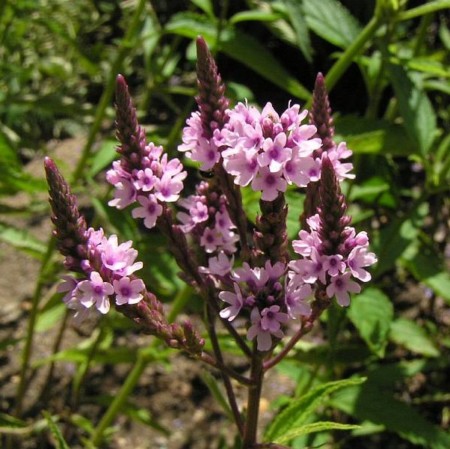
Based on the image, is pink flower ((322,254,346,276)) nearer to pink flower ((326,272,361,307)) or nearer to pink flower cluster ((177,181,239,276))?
pink flower ((326,272,361,307))

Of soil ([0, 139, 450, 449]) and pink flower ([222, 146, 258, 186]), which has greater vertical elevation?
soil ([0, 139, 450, 449])

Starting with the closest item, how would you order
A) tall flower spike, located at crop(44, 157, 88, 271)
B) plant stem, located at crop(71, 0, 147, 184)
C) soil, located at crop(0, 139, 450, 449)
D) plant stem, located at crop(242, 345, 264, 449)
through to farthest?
tall flower spike, located at crop(44, 157, 88, 271), plant stem, located at crop(242, 345, 264, 449), plant stem, located at crop(71, 0, 147, 184), soil, located at crop(0, 139, 450, 449)

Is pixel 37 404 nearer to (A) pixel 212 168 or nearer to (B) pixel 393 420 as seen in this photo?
(B) pixel 393 420

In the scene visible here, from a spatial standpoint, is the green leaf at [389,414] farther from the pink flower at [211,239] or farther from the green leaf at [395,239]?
the pink flower at [211,239]

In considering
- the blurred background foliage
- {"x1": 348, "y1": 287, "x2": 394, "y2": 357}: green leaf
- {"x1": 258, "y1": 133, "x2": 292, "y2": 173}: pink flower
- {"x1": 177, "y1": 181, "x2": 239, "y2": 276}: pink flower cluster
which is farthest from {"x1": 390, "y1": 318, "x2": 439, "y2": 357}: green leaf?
{"x1": 258, "y1": 133, "x2": 292, "y2": 173}: pink flower

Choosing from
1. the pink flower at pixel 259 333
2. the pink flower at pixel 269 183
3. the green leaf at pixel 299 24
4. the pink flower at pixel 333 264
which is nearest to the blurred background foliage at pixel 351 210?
the green leaf at pixel 299 24

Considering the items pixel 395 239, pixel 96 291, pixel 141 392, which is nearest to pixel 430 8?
pixel 395 239
